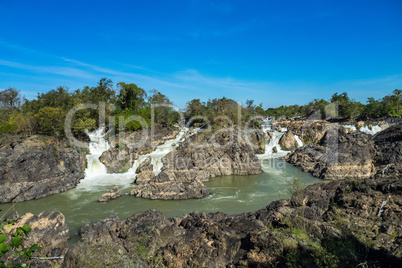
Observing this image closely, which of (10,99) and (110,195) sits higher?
(10,99)

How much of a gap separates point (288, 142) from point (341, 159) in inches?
465

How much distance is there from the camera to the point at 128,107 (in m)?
45.2

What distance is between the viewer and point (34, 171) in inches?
840

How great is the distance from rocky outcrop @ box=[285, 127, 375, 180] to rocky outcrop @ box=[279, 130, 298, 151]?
20.0 ft

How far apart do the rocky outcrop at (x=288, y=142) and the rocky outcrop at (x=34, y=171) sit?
1070 inches

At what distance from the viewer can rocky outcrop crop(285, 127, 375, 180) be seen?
77.7 ft

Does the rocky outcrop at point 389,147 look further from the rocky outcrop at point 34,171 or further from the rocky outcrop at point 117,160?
the rocky outcrop at point 34,171

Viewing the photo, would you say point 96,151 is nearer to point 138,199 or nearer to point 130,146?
point 130,146

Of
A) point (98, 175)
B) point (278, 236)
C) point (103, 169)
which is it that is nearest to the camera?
point (278, 236)

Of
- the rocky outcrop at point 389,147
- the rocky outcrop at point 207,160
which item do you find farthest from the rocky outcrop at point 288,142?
the rocky outcrop at point 207,160

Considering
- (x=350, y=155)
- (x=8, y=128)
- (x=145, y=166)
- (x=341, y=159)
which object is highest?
(x=8, y=128)

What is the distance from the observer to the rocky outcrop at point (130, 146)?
26.6 m

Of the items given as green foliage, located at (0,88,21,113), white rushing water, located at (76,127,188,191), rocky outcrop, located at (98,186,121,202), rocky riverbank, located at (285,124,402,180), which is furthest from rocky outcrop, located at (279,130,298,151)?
green foliage, located at (0,88,21,113)

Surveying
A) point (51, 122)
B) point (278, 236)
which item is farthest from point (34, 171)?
point (278, 236)
